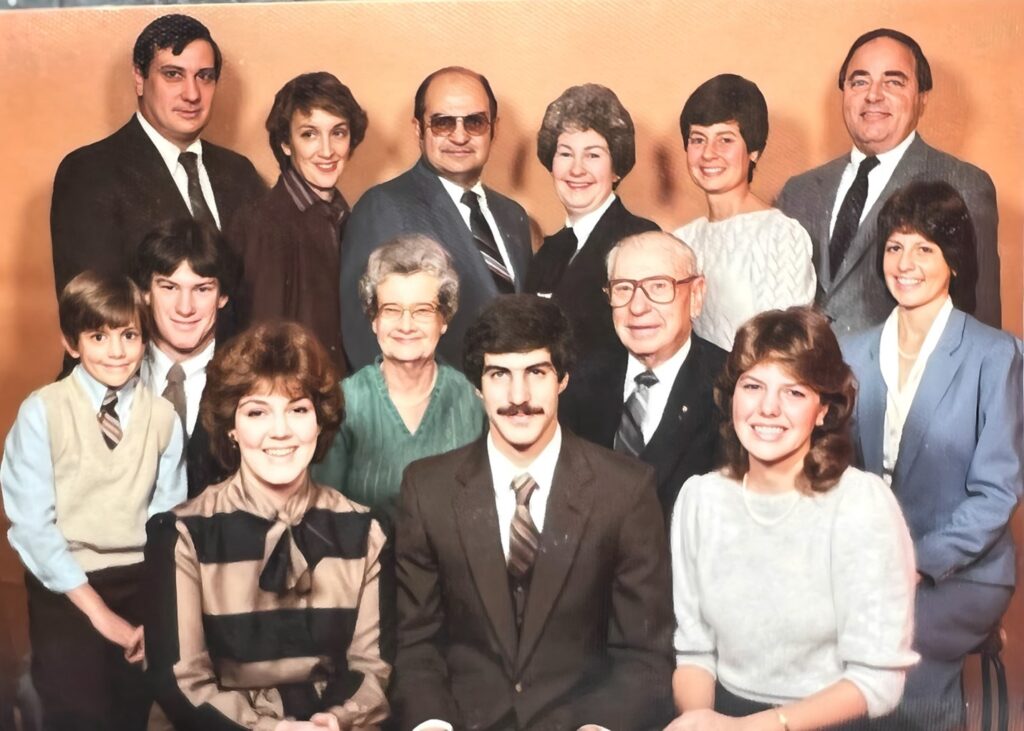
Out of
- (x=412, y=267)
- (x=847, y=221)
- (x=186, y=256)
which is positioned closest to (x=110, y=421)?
(x=186, y=256)

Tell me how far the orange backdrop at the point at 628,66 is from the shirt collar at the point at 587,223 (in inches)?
1.9

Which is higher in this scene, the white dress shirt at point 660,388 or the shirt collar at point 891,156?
the shirt collar at point 891,156

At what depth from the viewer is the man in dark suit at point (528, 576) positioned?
8.55 feet

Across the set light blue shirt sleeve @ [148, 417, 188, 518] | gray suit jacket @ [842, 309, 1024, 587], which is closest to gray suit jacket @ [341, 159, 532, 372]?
light blue shirt sleeve @ [148, 417, 188, 518]

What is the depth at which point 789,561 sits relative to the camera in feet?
8.43

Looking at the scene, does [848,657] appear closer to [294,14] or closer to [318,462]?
[318,462]

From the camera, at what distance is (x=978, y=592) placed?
8.89ft

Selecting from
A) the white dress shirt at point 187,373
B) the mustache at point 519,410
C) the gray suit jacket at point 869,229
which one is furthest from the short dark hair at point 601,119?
the white dress shirt at point 187,373

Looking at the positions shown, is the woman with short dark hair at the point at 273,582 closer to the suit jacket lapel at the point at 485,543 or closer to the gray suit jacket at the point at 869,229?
the suit jacket lapel at the point at 485,543

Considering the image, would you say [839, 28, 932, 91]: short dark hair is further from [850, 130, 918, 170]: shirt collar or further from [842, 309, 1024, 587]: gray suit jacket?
[842, 309, 1024, 587]: gray suit jacket

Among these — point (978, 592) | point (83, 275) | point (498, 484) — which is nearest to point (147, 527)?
point (83, 275)

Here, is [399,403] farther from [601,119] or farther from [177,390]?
[601,119]

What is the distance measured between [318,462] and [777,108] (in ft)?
4.19

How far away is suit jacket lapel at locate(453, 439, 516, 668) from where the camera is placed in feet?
8.54
